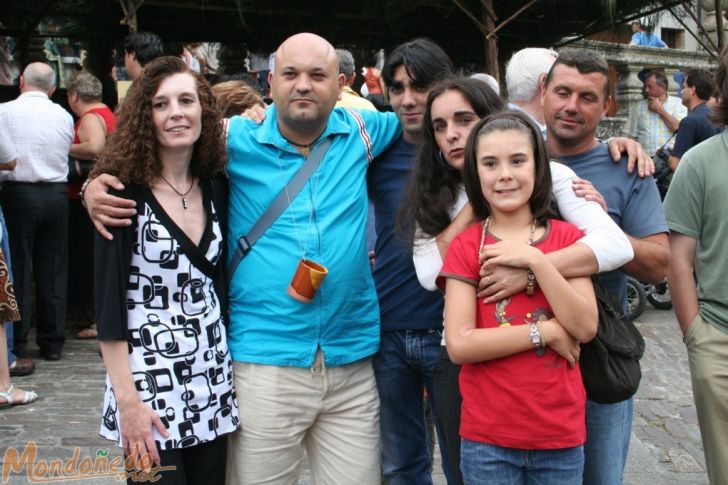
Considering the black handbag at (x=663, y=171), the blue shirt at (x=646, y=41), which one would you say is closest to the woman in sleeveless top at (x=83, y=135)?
the black handbag at (x=663, y=171)

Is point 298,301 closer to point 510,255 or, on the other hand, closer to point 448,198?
point 448,198

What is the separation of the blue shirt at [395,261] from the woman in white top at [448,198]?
0.24 m

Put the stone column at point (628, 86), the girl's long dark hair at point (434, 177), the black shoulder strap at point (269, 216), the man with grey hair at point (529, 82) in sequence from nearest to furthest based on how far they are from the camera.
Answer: the girl's long dark hair at point (434, 177), the black shoulder strap at point (269, 216), the man with grey hair at point (529, 82), the stone column at point (628, 86)

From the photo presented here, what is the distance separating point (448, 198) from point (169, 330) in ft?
3.63

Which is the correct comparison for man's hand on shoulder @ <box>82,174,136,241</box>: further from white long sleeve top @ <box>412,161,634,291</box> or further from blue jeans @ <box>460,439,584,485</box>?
blue jeans @ <box>460,439,584,485</box>

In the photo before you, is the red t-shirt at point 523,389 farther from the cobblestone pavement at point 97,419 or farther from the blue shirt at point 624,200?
the cobblestone pavement at point 97,419

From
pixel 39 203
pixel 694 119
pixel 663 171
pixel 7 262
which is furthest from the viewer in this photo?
pixel 663 171

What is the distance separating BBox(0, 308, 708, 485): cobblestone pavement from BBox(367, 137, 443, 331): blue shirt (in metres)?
1.75

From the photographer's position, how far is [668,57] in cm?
1591

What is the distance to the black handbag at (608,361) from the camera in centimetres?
280

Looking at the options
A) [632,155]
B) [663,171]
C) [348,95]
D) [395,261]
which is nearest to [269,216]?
[395,261]

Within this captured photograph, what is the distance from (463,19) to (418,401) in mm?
7447

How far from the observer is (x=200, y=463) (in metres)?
3.05

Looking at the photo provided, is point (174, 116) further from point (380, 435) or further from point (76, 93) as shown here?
point (76, 93)
